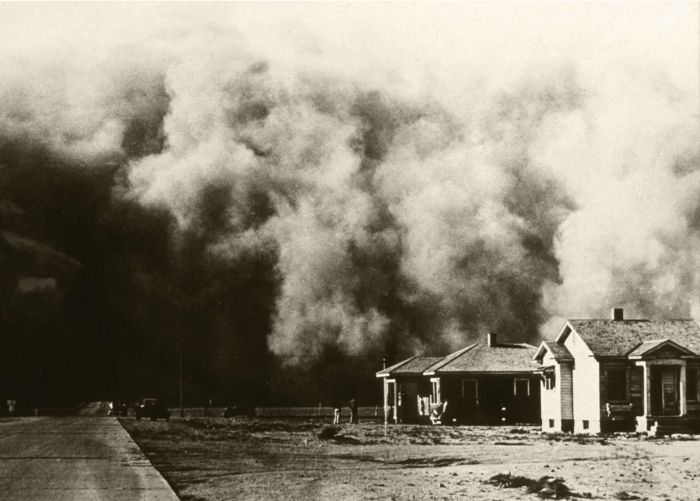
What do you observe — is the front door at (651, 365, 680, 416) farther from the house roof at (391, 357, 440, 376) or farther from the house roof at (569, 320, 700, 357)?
the house roof at (391, 357, 440, 376)

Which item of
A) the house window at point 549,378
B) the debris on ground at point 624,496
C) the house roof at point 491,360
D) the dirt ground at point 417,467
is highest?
the house roof at point 491,360

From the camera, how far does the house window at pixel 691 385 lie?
4509 centimetres

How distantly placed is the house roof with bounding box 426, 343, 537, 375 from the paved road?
2962 cm

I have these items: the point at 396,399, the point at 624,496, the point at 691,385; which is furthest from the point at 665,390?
the point at 624,496

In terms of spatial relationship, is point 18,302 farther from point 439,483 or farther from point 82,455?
point 439,483

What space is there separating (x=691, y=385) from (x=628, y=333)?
3834 mm

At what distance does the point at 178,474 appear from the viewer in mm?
22891

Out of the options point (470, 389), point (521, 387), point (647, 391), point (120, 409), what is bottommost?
point (120, 409)

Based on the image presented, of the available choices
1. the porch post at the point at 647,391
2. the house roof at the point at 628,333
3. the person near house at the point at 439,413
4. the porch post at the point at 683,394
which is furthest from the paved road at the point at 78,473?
the person near house at the point at 439,413

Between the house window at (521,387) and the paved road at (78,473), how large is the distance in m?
30.8

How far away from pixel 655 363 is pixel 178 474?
2764cm

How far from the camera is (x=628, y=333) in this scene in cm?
4788

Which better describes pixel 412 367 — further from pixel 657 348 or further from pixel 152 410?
pixel 657 348

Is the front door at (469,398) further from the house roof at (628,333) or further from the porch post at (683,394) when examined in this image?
the porch post at (683,394)
